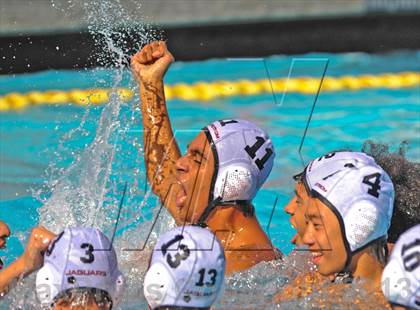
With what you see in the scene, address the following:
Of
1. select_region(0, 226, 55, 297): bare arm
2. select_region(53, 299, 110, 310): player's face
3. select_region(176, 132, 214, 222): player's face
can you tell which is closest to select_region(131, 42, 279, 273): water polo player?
select_region(176, 132, 214, 222): player's face

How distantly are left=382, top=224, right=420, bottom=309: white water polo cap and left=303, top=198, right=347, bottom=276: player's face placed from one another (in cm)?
60

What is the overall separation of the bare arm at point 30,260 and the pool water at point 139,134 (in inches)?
39.7

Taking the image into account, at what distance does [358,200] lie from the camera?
335 centimetres

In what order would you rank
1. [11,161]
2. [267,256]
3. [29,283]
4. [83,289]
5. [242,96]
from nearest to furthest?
[83,289] < [29,283] < [267,256] < [11,161] < [242,96]

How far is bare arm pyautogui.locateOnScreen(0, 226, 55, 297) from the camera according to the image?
10.1 ft

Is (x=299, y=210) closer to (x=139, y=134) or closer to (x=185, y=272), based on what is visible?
(x=185, y=272)

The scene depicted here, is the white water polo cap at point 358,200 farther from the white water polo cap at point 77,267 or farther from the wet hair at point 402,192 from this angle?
the white water polo cap at point 77,267

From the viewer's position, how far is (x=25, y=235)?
4.92m

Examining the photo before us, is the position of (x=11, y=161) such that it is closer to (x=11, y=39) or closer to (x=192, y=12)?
(x=11, y=39)

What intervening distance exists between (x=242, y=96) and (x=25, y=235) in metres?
2.78

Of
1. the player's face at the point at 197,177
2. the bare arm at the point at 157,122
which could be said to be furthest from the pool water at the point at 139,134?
the player's face at the point at 197,177

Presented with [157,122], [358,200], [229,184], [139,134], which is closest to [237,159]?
[229,184]

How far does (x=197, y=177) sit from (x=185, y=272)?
111cm

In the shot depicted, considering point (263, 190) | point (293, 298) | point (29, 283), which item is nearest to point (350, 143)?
point (263, 190)
